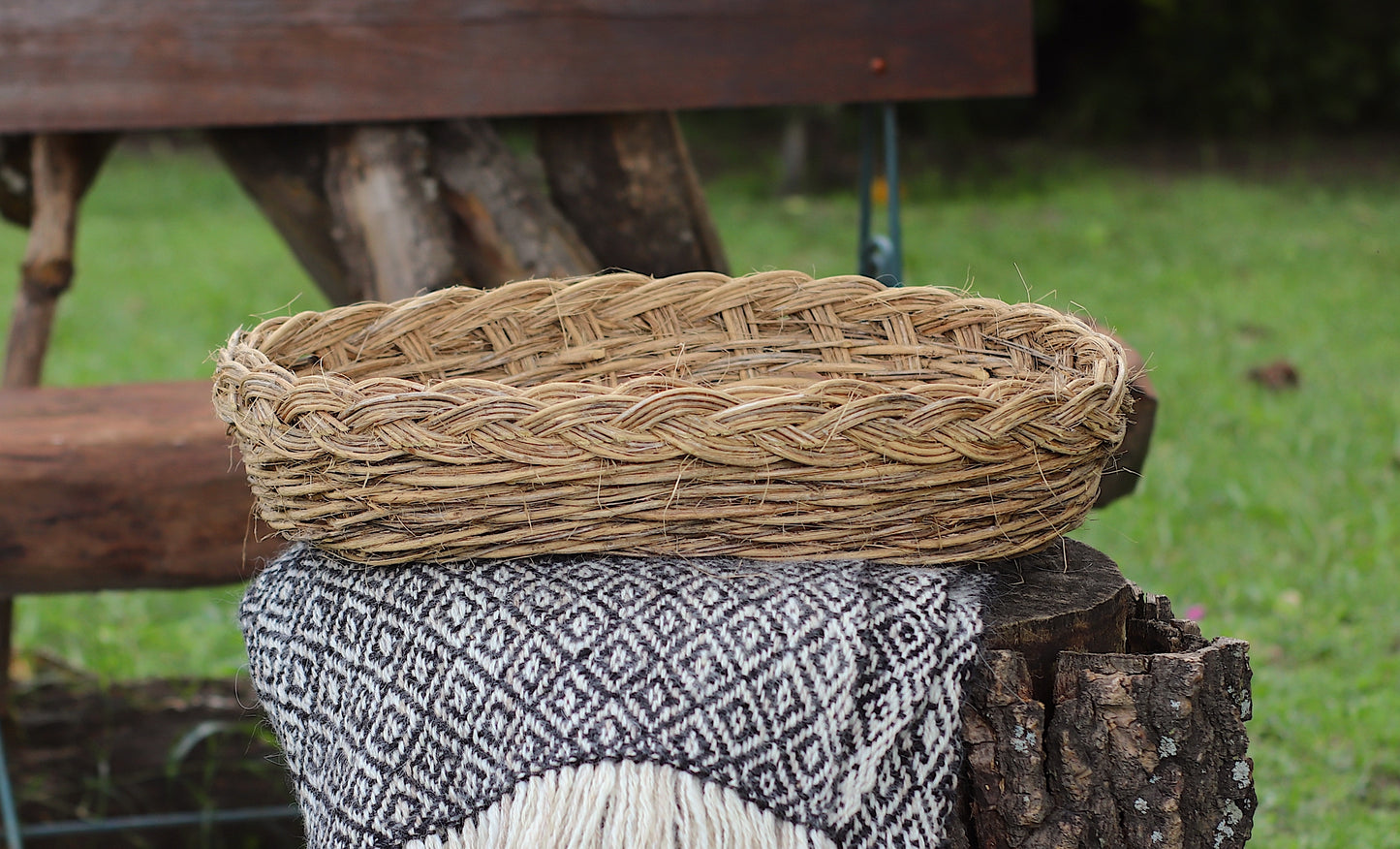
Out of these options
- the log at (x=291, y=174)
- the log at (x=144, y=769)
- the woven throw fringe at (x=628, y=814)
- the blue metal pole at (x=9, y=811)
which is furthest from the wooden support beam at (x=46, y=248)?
the woven throw fringe at (x=628, y=814)

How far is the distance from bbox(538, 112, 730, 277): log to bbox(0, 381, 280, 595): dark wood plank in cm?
71

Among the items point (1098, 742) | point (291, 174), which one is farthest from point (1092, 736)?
point (291, 174)

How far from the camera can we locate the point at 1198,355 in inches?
149

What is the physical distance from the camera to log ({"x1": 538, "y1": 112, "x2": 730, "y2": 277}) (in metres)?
2.02

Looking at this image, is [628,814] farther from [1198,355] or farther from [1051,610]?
[1198,355]

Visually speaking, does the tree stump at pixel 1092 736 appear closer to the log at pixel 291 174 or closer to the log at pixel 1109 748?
the log at pixel 1109 748

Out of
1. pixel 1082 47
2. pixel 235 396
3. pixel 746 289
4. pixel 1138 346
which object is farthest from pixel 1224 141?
pixel 235 396

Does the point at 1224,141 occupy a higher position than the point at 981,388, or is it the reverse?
the point at 981,388

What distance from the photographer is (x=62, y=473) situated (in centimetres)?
152

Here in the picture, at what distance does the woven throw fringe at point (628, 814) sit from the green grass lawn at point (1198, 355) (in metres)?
0.50

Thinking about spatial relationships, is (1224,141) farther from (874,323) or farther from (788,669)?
(788,669)

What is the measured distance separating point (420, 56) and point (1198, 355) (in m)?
2.69

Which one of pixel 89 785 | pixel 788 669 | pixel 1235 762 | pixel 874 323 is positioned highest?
pixel 874 323

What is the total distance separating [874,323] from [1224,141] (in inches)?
278
